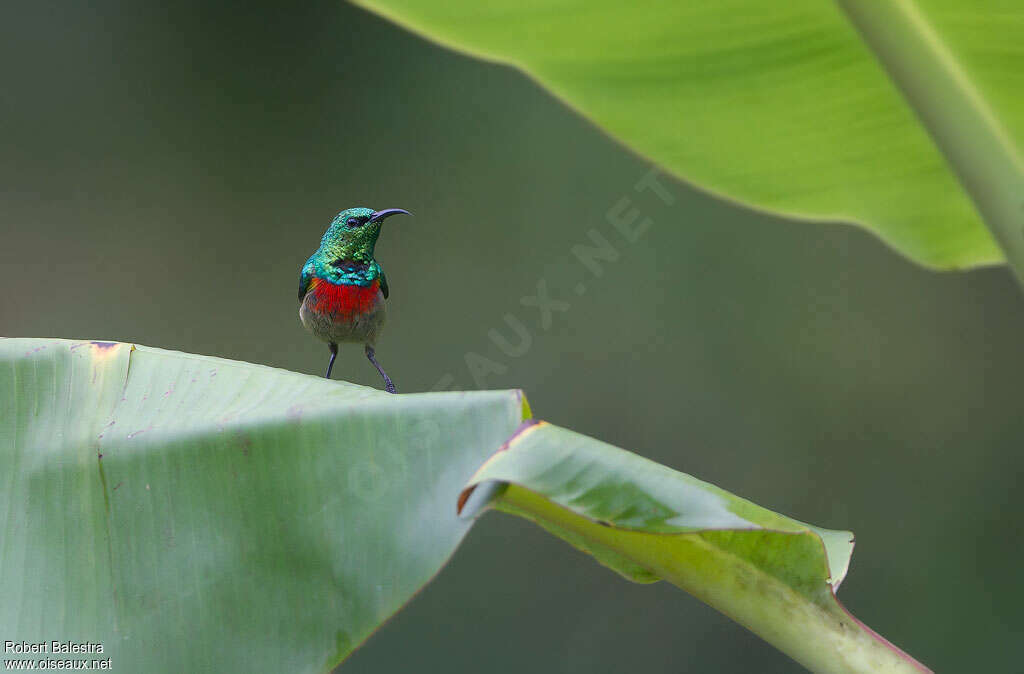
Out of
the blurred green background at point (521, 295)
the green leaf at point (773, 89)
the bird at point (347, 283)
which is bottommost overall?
the blurred green background at point (521, 295)

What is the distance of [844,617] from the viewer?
1.91 ft

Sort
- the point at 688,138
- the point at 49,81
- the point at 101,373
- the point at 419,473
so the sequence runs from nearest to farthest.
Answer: the point at 419,473, the point at 101,373, the point at 688,138, the point at 49,81

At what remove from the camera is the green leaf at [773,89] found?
0.80m

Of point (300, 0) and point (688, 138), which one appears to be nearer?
point (688, 138)

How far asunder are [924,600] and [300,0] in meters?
2.51

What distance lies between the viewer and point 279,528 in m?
0.60

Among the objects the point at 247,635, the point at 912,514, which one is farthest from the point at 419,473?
the point at 912,514

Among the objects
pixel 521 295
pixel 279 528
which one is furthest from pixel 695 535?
pixel 521 295

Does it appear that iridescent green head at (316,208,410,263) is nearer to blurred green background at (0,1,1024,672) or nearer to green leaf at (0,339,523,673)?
green leaf at (0,339,523,673)

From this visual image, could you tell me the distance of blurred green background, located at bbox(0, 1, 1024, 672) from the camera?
8.59 feet

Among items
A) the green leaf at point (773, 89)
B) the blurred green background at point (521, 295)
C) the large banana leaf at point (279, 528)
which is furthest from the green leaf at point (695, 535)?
the blurred green background at point (521, 295)

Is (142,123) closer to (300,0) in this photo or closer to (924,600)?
(300,0)

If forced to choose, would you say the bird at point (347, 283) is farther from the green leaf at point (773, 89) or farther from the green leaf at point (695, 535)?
the green leaf at point (695, 535)

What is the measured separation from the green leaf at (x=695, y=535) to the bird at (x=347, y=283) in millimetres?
427
